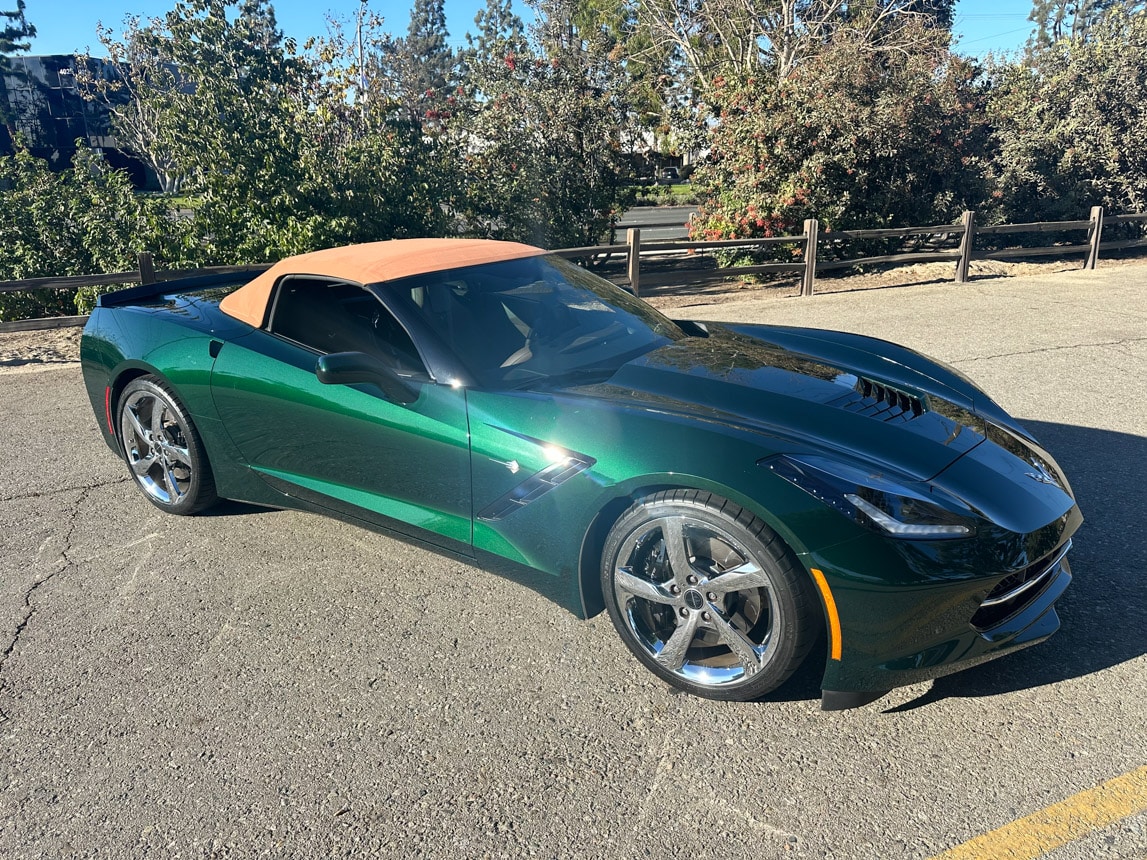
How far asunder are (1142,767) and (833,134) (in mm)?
12396

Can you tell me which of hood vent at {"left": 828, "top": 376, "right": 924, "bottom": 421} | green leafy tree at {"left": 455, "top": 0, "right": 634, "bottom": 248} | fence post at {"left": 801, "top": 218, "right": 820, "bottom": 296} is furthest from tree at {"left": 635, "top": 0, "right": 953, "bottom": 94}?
hood vent at {"left": 828, "top": 376, "right": 924, "bottom": 421}

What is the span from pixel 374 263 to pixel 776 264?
31.1 feet

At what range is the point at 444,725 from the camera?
2600 mm

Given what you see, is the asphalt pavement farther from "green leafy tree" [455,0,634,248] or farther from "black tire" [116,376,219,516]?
"green leafy tree" [455,0,634,248]

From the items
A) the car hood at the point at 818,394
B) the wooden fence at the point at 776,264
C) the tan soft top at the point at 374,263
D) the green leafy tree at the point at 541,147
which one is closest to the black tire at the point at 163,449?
the tan soft top at the point at 374,263

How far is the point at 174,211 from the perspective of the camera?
1064cm

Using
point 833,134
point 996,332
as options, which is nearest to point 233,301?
point 996,332

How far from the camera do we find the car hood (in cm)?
274

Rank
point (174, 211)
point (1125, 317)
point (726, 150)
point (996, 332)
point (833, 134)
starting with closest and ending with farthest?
1. point (996, 332)
2. point (1125, 317)
3. point (174, 211)
4. point (833, 134)
5. point (726, 150)

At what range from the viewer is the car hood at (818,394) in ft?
9.00

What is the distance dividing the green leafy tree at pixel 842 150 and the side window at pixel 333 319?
35.8 ft

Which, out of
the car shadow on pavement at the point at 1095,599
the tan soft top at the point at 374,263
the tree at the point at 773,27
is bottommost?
the car shadow on pavement at the point at 1095,599

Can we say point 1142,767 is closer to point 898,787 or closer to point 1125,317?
point 898,787

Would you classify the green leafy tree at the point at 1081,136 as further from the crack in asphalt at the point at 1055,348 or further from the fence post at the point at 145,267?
the fence post at the point at 145,267
